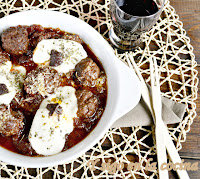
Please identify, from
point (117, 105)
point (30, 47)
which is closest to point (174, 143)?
point (117, 105)

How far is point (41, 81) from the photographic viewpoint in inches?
125

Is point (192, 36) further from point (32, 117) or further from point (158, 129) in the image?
point (32, 117)

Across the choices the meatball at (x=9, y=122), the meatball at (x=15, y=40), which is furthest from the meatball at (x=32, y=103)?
the meatball at (x=15, y=40)

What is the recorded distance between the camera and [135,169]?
331cm

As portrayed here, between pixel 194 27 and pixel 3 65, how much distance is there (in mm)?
2522

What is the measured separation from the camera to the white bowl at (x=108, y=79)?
2949 millimetres

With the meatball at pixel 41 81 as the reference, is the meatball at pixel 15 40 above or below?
above

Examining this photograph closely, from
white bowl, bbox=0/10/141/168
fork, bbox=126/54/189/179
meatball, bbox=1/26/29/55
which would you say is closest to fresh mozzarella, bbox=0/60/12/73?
meatball, bbox=1/26/29/55

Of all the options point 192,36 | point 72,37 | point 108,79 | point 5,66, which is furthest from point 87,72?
point 192,36

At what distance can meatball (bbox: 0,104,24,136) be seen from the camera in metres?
2.99

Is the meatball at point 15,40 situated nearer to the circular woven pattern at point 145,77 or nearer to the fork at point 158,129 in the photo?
the circular woven pattern at point 145,77

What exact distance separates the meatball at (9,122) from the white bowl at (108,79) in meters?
0.22

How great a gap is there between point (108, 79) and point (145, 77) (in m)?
0.55

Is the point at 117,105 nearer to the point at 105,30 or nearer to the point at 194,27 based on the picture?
the point at 105,30
